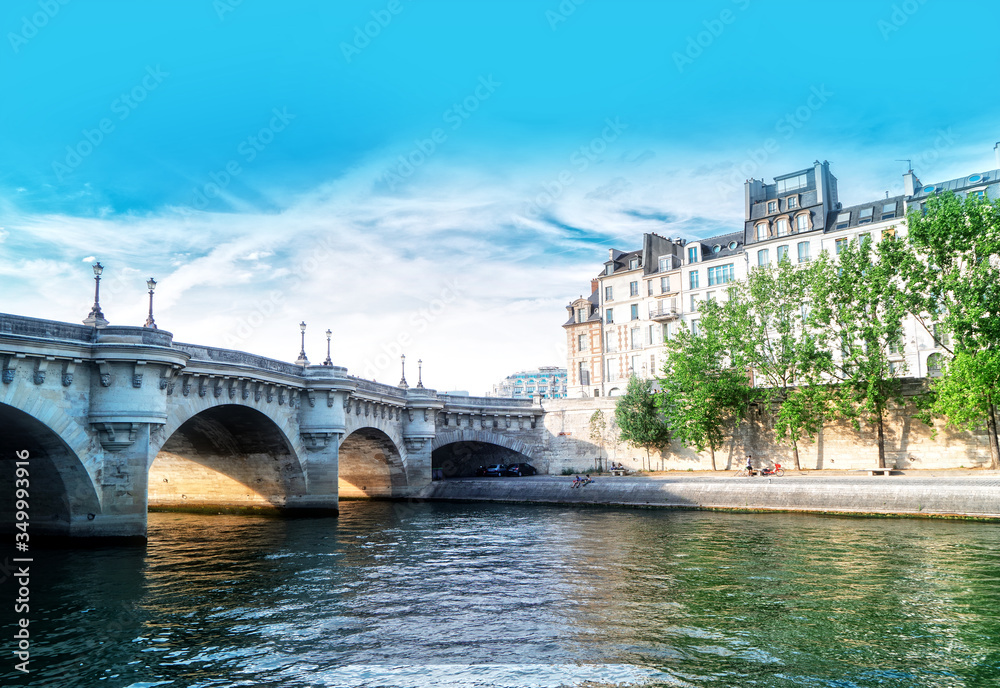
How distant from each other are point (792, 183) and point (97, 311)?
190 ft

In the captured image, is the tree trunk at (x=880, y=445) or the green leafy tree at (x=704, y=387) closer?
the tree trunk at (x=880, y=445)

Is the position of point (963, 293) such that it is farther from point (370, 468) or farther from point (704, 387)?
point (370, 468)

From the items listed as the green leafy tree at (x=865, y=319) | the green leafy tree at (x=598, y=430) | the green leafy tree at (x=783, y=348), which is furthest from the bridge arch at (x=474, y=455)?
the green leafy tree at (x=865, y=319)

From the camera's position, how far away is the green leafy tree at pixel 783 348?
48594mm

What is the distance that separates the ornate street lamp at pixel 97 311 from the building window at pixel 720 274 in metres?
52.6

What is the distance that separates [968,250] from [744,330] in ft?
45.1

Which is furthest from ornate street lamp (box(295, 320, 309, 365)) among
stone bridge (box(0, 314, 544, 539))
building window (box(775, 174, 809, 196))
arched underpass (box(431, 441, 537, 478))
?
building window (box(775, 174, 809, 196))

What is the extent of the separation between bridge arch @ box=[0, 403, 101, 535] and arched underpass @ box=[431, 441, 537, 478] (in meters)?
40.2

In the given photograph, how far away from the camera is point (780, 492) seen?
41.4 meters

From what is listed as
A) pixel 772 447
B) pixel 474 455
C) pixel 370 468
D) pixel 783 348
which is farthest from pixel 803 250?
pixel 370 468

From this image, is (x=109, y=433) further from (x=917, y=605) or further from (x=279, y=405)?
(x=917, y=605)

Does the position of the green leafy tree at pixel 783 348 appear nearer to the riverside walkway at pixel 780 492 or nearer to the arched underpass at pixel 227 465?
the riverside walkway at pixel 780 492

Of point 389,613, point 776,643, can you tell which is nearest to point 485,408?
point 389,613

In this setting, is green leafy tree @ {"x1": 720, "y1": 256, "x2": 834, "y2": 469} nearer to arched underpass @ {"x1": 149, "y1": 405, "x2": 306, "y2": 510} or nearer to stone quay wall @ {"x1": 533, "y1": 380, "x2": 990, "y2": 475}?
stone quay wall @ {"x1": 533, "y1": 380, "x2": 990, "y2": 475}
